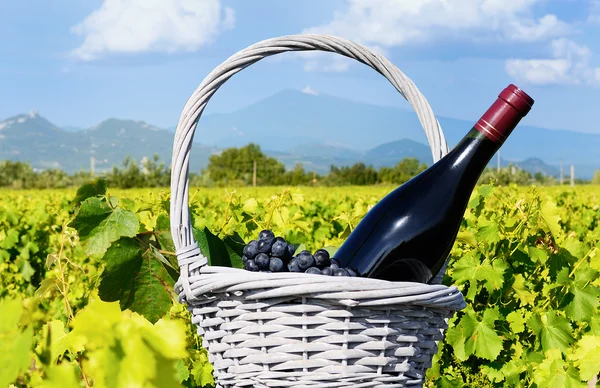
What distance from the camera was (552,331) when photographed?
1958mm

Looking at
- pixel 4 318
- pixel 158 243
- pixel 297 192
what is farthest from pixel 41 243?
pixel 4 318

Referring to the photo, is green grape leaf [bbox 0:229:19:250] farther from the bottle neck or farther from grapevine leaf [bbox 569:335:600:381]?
grapevine leaf [bbox 569:335:600:381]

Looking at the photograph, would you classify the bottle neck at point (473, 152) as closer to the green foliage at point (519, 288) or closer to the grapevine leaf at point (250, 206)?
the green foliage at point (519, 288)

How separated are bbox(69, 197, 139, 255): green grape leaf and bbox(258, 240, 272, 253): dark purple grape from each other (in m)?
0.39

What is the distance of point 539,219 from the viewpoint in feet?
7.61

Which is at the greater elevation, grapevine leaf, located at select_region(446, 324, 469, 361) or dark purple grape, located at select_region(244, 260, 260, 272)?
dark purple grape, located at select_region(244, 260, 260, 272)

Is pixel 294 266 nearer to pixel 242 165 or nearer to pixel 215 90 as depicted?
pixel 215 90

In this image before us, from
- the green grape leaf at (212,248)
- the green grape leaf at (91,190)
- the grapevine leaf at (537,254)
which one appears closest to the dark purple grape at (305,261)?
the green grape leaf at (212,248)

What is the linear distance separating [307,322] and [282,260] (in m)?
0.24

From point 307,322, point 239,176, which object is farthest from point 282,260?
point 239,176

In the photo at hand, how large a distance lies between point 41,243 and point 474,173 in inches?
220

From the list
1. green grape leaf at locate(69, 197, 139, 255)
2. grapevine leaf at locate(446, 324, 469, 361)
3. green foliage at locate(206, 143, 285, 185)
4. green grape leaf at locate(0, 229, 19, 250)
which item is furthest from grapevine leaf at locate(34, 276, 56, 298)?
green foliage at locate(206, 143, 285, 185)

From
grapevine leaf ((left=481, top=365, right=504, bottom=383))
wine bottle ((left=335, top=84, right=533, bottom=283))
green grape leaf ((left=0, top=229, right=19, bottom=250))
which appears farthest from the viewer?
green grape leaf ((left=0, top=229, right=19, bottom=250))

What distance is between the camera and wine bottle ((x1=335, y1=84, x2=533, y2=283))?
5.36 feet
